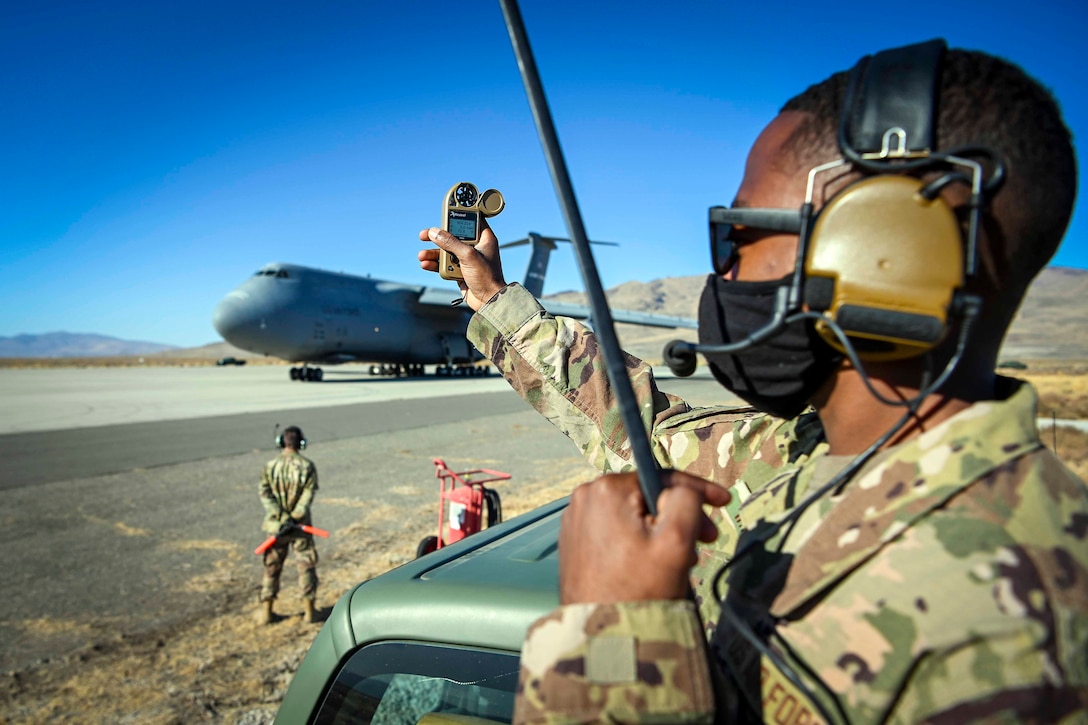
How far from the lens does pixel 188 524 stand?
7.93 meters

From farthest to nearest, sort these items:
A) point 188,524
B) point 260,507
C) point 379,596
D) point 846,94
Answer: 1. point 260,507
2. point 188,524
3. point 379,596
4. point 846,94

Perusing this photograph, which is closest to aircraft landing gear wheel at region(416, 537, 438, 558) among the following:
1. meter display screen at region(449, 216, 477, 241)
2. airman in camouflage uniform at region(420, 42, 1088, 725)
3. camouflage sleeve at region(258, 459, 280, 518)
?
camouflage sleeve at region(258, 459, 280, 518)

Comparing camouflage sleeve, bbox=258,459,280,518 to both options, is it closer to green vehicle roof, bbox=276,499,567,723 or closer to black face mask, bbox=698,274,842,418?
green vehicle roof, bbox=276,499,567,723

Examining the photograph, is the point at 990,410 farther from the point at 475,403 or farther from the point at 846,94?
the point at 475,403

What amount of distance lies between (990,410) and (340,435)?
14.4m

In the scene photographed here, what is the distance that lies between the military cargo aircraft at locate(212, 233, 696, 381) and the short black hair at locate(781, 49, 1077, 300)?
2247 cm

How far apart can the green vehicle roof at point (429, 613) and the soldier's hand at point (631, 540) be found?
0.70 meters

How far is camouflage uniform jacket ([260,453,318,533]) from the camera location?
6.00m

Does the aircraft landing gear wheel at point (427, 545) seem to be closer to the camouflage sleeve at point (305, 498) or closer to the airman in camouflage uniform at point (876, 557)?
the camouflage sleeve at point (305, 498)

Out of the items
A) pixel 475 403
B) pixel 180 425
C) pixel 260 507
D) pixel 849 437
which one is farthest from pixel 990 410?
pixel 475 403

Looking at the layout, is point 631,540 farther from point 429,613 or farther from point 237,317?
point 237,317

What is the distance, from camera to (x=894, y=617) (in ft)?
3.16

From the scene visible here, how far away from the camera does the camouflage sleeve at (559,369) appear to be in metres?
2.04

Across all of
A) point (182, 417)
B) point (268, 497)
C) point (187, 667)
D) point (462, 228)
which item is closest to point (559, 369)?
point (462, 228)
